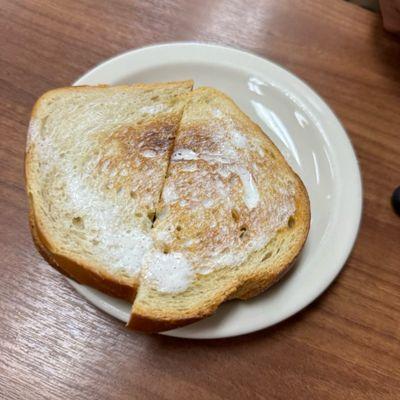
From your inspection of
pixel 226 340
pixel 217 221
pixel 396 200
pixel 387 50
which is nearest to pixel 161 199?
pixel 217 221

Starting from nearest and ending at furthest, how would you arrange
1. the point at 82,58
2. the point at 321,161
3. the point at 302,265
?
1. the point at 302,265
2. the point at 321,161
3. the point at 82,58

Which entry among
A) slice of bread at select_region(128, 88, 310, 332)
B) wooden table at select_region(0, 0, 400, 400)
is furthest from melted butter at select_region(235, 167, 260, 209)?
wooden table at select_region(0, 0, 400, 400)

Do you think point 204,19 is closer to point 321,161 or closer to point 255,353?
point 321,161

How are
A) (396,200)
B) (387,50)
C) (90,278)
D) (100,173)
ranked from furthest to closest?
(387,50)
(396,200)
(100,173)
(90,278)

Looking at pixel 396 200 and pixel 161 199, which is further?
pixel 396 200

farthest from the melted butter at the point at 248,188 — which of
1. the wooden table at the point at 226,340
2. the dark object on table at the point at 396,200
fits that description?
the dark object on table at the point at 396,200

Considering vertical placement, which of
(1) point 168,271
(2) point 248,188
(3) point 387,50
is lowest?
(1) point 168,271

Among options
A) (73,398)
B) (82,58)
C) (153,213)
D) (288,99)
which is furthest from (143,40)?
(73,398)

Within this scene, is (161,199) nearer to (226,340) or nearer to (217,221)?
(217,221)
